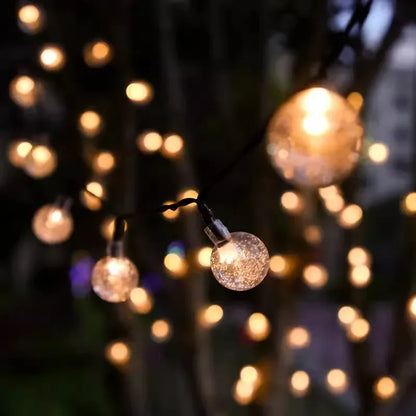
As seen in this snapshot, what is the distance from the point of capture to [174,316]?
213cm

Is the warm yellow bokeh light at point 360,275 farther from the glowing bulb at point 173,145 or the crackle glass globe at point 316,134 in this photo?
the crackle glass globe at point 316,134

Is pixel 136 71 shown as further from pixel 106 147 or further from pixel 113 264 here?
pixel 113 264

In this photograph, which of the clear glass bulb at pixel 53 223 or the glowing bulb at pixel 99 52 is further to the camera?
the glowing bulb at pixel 99 52

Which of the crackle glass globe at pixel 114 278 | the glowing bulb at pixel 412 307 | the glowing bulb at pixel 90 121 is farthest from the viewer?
the glowing bulb at pixel 90 121

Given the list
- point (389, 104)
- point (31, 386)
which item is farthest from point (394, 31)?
point (389, 104)

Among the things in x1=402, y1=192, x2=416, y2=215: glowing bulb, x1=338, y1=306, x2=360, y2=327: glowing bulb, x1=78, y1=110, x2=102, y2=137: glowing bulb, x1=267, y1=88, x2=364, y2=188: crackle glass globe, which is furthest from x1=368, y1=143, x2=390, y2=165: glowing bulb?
x1=267, y1=88, x2=364, y2=188: crackle glass globe

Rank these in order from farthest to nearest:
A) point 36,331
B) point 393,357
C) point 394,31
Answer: point 36,331 < point 393,357 < point 394,31

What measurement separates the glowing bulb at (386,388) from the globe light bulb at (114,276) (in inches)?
43.4

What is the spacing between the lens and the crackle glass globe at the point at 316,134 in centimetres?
80

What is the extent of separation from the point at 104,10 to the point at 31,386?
2932 mm

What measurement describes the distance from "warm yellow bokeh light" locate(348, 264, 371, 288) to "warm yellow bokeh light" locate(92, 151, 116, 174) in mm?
883

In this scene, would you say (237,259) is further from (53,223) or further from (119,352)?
(119,352)

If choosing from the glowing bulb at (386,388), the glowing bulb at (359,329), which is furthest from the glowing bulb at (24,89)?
the glowing bulb at (386,388)

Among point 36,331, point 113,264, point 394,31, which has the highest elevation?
point 36,331
